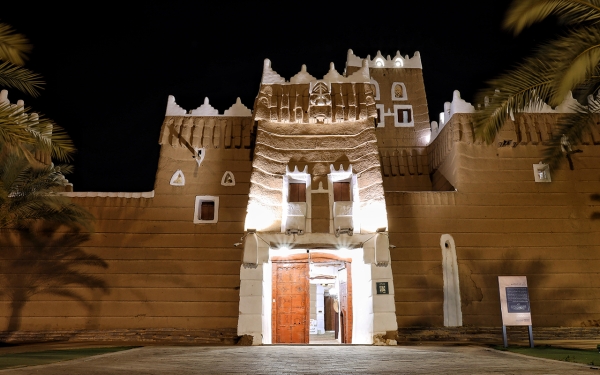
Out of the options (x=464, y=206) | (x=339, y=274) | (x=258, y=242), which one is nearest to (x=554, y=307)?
(x=464, y=206)

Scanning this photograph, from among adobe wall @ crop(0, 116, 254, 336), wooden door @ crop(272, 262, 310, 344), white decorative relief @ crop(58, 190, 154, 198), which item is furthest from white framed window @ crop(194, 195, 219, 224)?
wooden door @ crop(272, 262, 310, 344)

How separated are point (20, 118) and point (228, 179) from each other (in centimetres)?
1028

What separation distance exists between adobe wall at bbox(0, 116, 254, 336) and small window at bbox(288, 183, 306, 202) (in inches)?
125

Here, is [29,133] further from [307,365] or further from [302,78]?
[302,78]

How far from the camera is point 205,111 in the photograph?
18359 millimetres

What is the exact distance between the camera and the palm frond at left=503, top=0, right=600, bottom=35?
7145mm

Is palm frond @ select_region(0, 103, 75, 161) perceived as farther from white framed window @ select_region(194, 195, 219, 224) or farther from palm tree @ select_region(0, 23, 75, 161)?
white framed window @ select_region(194, 195, 219, 224)

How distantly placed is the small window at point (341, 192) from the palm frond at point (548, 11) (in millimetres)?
7874

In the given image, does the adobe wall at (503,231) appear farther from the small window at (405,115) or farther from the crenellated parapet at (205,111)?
the crenellated parapet at (205,111)

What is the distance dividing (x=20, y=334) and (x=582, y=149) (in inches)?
792

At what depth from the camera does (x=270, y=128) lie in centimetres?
1515

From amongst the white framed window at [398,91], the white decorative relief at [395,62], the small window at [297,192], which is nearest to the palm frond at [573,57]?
the small window at [297,192]

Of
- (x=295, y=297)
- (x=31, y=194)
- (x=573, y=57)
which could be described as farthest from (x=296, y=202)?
(x=573, y=57)

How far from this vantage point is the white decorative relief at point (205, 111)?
18.3m
